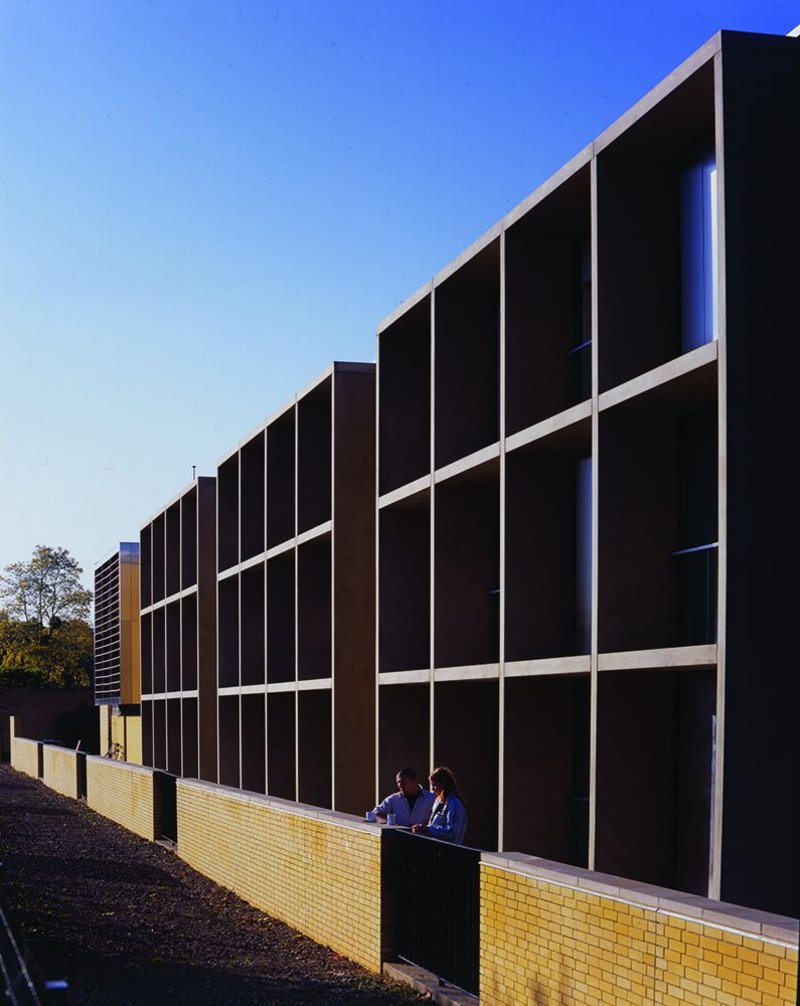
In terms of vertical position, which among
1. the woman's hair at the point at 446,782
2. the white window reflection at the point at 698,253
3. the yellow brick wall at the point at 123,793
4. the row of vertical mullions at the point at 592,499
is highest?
the white window reflection at the point at 698,253

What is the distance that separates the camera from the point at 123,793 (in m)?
31.7

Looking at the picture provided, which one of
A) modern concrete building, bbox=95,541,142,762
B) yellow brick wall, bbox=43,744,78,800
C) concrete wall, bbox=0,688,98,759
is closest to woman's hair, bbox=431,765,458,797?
yellow brick wall, bbox=43,744,78,800

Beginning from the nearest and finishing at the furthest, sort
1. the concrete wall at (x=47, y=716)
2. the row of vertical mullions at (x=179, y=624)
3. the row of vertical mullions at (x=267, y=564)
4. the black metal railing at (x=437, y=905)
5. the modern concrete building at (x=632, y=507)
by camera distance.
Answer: the black metal railing at (x=437, y=905), the modern concrete building at (x=632, y=507), the row of vertical mullions at (x=267, y=564), the row of vertical mullions at (x=179, y=624), the concrete wall at (x=47, y=716)

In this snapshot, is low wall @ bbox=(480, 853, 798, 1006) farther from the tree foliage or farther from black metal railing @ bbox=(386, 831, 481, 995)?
the tree foliage

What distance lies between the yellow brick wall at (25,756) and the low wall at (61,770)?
3.08m

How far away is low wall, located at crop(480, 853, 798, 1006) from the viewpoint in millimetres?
7402

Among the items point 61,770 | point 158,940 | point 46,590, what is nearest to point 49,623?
point 46,590

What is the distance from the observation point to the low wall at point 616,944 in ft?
24.3

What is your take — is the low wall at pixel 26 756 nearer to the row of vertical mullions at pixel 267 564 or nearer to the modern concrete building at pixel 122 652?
the modern concrete building at pixel 122 652

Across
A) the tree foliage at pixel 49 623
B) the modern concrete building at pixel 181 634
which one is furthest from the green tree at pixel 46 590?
the modern concrete building at pixel 181 634

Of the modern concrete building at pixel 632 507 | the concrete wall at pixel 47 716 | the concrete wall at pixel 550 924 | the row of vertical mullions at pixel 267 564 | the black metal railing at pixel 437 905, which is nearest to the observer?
Result: the concrete wall at pixel 550 924

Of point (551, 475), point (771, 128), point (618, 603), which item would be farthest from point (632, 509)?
point (771, 128)

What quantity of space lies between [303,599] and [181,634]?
11.9 m

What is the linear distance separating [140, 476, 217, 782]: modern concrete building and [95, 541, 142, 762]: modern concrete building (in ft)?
12.9
